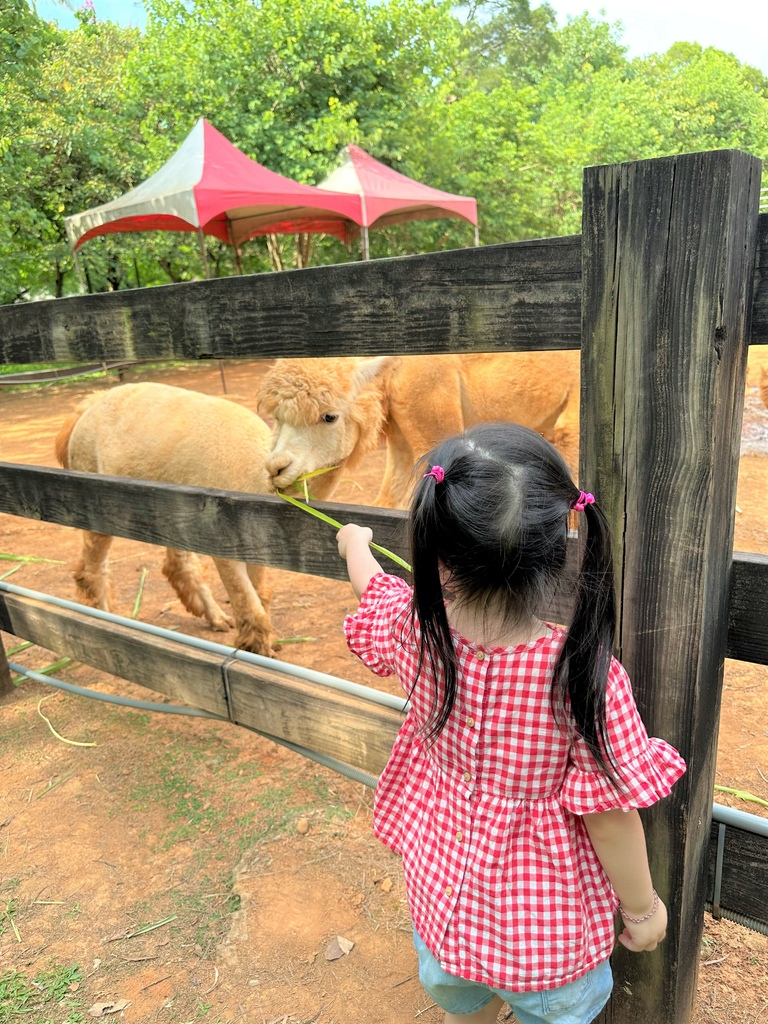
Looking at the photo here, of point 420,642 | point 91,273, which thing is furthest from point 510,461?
point 91,273

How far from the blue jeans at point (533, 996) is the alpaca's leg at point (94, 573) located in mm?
3736

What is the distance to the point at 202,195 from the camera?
12.1m

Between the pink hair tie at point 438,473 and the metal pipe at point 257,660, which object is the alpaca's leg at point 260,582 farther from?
the pink hair tie at point 438,473

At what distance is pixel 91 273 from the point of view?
87.0 feet

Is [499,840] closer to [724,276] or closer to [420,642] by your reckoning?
[420,642]

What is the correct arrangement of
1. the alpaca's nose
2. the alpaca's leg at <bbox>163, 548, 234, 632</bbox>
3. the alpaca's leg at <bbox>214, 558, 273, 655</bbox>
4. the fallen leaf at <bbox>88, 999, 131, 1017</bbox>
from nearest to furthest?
the fallen leaf at <bbox>88, 999, 131, 1017</bbox> < the alpaca's nose < the alpaca's leg at <bbox>214, 558, 273, 655</bbox> < the alpaca's leg at <bbox>163, 548, 234, 632</bbox>

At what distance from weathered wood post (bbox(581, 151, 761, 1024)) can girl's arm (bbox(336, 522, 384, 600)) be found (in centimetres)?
55

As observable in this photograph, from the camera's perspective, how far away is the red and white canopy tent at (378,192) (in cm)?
1423

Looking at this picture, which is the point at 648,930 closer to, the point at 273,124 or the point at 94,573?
the point at 94,573

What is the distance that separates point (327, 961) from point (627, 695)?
1.49 meters

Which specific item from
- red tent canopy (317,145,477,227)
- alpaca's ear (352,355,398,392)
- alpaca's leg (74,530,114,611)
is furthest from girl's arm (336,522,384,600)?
red tent canopy (317,145,477,227)

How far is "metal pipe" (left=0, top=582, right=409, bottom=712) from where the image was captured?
2033mm

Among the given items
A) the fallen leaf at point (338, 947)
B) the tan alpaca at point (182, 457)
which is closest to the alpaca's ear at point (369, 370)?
the tan alpaca at point (182, 457)

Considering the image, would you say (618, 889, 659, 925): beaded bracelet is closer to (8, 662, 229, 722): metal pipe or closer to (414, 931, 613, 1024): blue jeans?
(414, 931, 613, 1024): blue jeans
